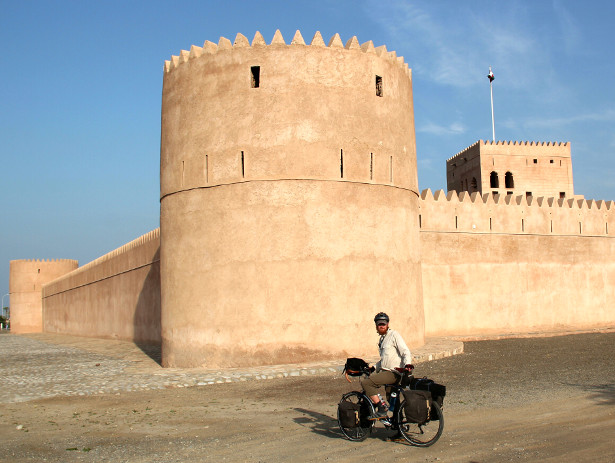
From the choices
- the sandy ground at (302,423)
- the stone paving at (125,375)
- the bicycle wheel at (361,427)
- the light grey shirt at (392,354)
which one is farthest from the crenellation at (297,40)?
the bicycle wheel at (361,427)

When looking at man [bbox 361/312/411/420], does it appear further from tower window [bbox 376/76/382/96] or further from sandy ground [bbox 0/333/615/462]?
tower window [bbox 376/76/382/96]

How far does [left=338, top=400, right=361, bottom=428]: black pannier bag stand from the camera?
529 cm

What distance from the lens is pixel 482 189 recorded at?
99.4 feet

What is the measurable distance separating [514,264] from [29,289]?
32036 millimetres

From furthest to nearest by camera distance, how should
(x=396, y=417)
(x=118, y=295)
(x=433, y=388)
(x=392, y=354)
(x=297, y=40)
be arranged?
1. (x=118, y=295)
2. (x=297, y=40)
3. (x=392, y=354)
4. (x=396, y=417)
5. (x=433, y=388)

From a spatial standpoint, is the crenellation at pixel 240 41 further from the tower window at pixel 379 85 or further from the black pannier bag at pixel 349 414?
the black pannier bag at pixel 349 414

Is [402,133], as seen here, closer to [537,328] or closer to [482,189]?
[537,328]

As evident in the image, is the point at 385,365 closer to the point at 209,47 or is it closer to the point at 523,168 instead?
the point at 209,47

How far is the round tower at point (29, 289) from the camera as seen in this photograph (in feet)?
127

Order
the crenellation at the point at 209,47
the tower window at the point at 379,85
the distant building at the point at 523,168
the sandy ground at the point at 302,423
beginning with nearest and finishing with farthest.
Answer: the sandy ground at the point at 302,423
the crenellation at the point at 209,47
the tower window at the point at 379,85
the distant building at the point at 523,168

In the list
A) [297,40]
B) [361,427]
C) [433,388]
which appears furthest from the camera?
[297,40]

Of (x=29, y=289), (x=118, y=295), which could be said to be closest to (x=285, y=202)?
(x=118, y=295)

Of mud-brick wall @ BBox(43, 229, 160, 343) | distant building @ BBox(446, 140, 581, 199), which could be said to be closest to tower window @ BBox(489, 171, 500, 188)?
distant building @ BBox(446, 140, 581, 199)

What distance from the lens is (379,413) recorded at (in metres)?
5.36
